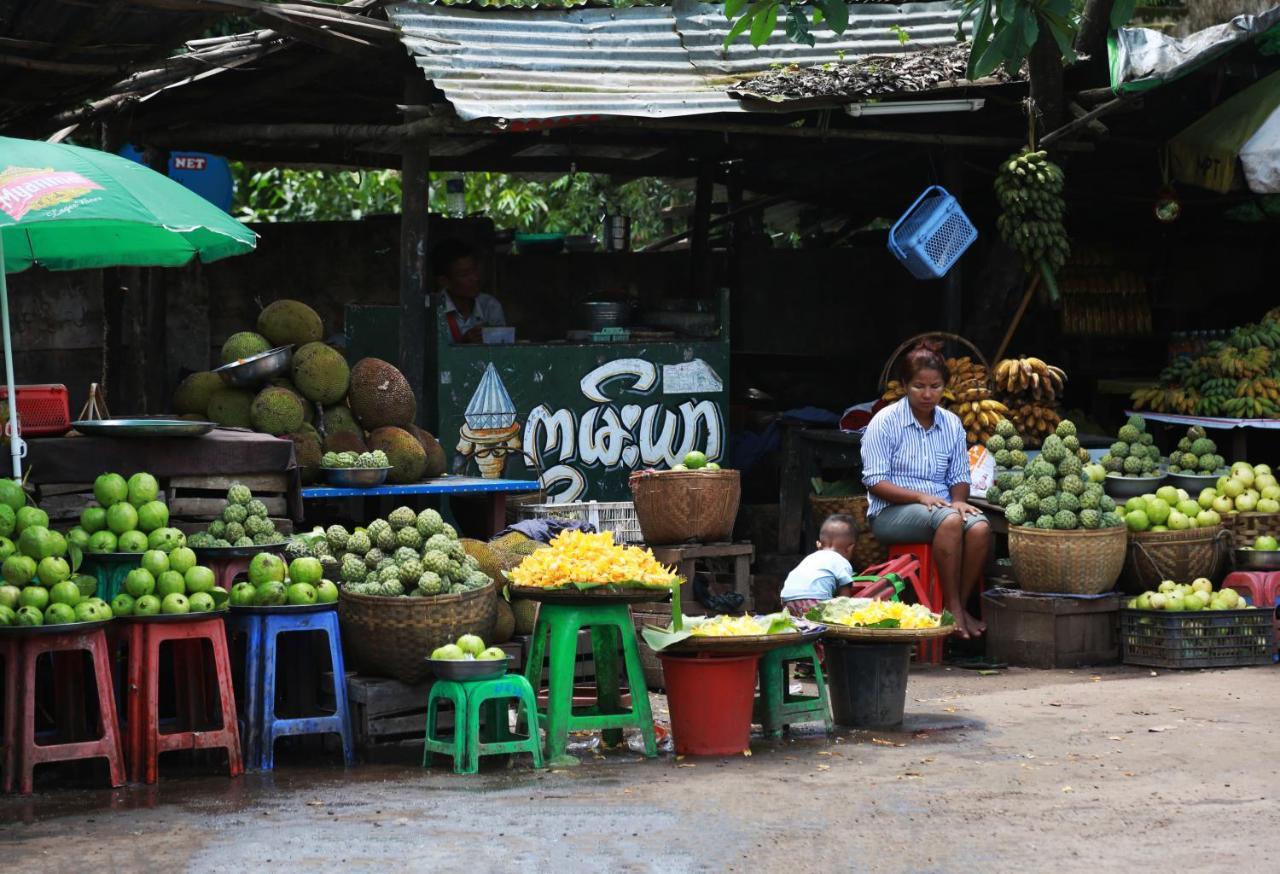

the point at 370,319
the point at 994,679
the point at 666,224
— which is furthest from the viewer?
the point at 666,224

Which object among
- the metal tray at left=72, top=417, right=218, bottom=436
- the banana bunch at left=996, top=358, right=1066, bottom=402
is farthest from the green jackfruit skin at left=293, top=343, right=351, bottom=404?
the banana bunch at left=996, top=358, right=1066, bottom=402

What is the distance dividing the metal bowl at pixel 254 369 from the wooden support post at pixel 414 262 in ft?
4.77

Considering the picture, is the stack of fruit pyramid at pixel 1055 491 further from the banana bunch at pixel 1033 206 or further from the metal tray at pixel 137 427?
the metal tray at pixel 137 427

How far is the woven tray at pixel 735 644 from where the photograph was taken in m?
6.55

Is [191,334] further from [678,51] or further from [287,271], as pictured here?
[678,51]

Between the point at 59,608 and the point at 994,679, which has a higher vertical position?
the point at 59,608

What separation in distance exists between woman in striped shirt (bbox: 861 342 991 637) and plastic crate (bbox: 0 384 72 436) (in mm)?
4159

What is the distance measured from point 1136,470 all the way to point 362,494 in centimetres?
439

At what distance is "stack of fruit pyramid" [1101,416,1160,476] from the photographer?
944 centimetres

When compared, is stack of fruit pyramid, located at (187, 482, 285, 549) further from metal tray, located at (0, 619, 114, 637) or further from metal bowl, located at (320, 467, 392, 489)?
metal tray, located at (0, 619, 114, 637)

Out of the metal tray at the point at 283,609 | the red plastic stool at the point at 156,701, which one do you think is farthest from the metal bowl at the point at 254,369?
the red plastic stool at the point at 156,701

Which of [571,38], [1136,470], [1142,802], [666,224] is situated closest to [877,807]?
[1142,802]

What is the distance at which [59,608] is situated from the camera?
605 centimetres

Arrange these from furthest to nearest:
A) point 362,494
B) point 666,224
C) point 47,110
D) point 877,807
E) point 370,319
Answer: point 666,224
point 47,110
point 370,319
point 362,494
point 877,807
